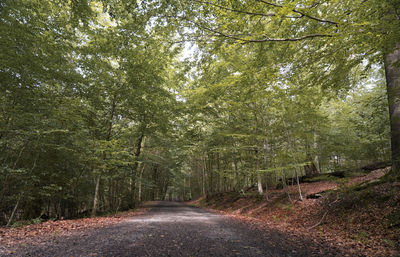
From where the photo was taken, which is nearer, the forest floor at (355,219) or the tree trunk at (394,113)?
the forest floor at (355,219)

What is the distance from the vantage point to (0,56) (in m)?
6.31

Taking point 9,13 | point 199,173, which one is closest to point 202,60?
point 9,13

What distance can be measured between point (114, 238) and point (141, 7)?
7.01m

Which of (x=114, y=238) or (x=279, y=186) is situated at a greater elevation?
(x=114, y=238)

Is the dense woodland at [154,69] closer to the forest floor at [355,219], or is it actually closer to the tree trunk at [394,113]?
the tree trunk at [394,113]

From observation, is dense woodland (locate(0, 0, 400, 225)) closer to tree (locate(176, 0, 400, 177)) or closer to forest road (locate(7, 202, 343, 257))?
tree (locate(176, 0, 400, 177))

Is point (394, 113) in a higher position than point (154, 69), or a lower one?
lower

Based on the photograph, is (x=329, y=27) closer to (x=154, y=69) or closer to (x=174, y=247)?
(x=174, y=247)

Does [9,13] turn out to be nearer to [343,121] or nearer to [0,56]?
[0,56]

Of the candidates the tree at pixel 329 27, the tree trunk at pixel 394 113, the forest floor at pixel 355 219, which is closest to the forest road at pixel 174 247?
the forest floor at pixel 355 219

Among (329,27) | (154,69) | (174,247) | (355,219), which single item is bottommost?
(355,219)

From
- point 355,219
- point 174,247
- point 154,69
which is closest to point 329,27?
point 355,219

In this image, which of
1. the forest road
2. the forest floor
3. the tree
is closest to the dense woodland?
the tree

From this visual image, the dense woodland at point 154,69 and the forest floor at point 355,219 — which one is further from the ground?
the dense woodland at point 154,69
